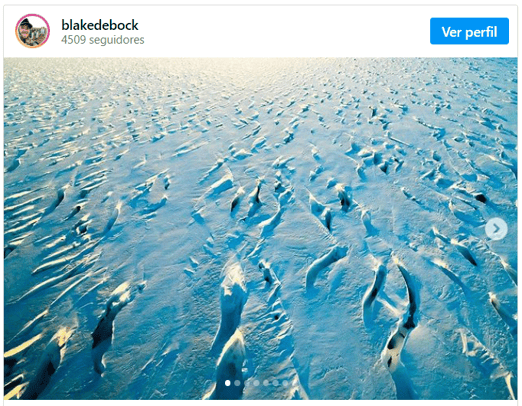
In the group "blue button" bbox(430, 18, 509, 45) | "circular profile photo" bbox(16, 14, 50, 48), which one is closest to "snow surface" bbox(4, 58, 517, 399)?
"blue button" bbox(430, 18, 509, 45)

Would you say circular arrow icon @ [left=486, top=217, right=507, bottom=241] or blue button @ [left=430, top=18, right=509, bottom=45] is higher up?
blue button @ [left=430, top=18, right=509, bottom=45]

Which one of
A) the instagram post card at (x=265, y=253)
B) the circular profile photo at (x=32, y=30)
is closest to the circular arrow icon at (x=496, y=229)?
the instagram post card at (x=265, y=253)

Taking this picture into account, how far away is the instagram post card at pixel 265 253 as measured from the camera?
2184 mm

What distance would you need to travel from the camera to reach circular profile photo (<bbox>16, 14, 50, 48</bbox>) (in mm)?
3129

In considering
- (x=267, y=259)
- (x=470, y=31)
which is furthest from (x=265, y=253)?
(x=470, y=31)

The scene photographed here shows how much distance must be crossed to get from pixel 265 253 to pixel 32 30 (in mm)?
3640

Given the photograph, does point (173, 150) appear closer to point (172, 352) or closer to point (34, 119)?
point (172, 352)

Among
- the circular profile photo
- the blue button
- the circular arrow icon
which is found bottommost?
the circular arrow icon

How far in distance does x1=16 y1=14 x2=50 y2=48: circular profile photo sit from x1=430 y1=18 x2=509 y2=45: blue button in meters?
4.51

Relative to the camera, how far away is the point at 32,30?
10.5 ft

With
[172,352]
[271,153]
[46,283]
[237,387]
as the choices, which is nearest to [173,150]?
[271,153]

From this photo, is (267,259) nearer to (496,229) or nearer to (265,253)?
(265,253)

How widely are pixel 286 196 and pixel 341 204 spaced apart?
2.48ft

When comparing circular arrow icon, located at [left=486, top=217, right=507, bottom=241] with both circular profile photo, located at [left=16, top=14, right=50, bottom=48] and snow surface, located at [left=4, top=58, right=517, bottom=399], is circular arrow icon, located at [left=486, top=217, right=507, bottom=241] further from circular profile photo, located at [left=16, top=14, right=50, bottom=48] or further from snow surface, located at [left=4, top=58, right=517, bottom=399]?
circular profile photo, located at [left=16, top=14, right=50, bottom=48]
